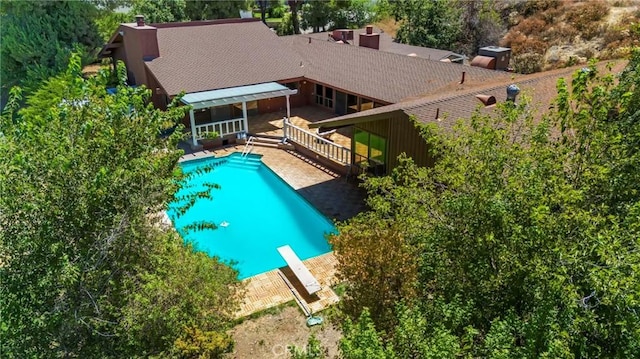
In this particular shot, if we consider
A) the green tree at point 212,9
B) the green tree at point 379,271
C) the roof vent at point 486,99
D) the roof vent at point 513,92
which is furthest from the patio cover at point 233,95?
the green tree at point 212,9

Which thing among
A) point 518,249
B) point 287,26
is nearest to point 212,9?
point 287,26

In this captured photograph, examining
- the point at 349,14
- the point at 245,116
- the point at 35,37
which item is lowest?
the point at 245,116

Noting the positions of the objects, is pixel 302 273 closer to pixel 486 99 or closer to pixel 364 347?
pixel 364 347

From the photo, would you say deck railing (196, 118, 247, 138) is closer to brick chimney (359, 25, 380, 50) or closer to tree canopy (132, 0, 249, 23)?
brick chimney (359, 25, 380, 50)

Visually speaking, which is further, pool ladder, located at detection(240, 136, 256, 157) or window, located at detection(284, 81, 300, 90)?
window, located at detection(284, 81, 300, 90)

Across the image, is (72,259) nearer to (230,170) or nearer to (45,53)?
(230,170)

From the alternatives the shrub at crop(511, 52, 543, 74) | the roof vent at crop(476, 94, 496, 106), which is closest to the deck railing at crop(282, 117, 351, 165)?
the roof vent at crop(476, 94, 496, 106)

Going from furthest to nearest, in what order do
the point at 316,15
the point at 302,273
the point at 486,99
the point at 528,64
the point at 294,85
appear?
the point at 316,15 < the point at 528,64 < the point at 294,85 < the point at 486,99 < the point at 302,273

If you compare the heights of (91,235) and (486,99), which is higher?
(486,99)
